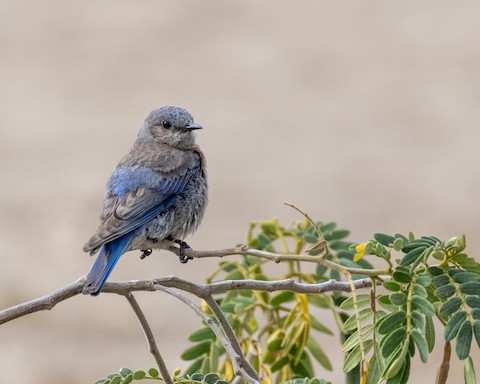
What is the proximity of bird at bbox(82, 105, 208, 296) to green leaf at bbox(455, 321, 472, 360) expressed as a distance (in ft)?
5.35

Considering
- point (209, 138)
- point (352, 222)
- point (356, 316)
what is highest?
point (209, 138)

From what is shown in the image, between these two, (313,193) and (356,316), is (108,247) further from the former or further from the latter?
(313,193)

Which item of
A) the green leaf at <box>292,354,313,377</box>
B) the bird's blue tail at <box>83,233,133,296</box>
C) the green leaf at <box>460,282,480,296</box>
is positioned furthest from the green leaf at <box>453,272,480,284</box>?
the green leaf at <box>292,354,313,377</box>

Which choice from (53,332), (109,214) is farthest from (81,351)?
(109,214)

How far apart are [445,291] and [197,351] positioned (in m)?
1.32

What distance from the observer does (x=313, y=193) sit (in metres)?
12.5

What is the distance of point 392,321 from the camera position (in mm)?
2582

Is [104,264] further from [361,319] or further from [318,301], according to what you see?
[361,319]

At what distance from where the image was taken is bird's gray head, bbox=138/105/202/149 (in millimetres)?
5172

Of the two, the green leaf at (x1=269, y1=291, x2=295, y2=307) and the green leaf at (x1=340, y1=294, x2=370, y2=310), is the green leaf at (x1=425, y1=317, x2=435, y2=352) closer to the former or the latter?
the green leaf at (x1=340, y1=294, x2=370, y2=310)

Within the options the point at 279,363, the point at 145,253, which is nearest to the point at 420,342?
the point at 279,363

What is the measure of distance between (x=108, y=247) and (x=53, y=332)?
20.4 ft

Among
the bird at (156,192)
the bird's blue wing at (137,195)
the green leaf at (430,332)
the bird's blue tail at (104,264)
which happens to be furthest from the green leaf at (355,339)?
the bird's blue wing at (137,195)

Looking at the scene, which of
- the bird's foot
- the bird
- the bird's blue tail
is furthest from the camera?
the bird's foot
